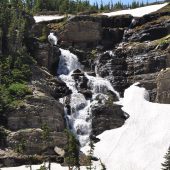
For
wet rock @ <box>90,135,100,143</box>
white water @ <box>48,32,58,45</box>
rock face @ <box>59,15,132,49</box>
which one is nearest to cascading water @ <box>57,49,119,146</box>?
wet rock @ <box>90,135,100,143</box>

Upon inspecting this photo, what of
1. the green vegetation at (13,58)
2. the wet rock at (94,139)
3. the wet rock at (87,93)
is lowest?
the wet rock at (94,139)

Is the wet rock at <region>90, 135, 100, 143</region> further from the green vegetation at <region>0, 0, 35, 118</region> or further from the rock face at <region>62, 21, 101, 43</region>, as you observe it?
the rock face at <region>62, 21, 101, 43</region>

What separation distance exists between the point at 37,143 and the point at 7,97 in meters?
11.3

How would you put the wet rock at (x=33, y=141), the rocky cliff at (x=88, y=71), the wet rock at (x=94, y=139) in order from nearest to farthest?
1. the wet rock at (x=33, y=141)
2. the rocky cliff at (x=88, y=71)
3. the wet rock at (x=94, y=139)

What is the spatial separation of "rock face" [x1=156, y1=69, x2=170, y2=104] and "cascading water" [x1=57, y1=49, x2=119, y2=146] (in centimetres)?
898

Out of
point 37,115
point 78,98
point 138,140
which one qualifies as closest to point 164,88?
point 78,98

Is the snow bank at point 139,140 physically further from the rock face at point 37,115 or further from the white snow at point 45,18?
the white snow at point 45,18

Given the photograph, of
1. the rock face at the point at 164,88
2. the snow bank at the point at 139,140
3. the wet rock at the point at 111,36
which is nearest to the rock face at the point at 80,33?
the wet rock at the point at 111,36

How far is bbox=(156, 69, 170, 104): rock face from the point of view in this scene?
96500mm

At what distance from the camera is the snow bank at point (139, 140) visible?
8012 centimetres

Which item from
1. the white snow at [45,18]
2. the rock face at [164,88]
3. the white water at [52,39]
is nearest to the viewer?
the rock face at [164,88]

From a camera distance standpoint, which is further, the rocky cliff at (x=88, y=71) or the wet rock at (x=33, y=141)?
the rocky cliff at (x=88, y=71)

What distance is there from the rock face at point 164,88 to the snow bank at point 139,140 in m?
2.17

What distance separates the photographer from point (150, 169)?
77688 millimetres
